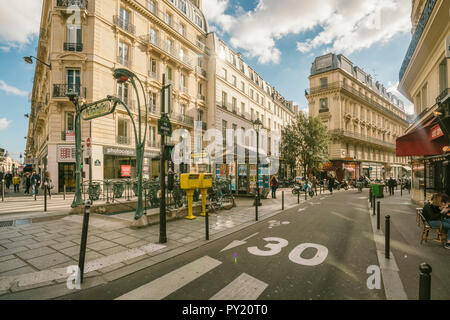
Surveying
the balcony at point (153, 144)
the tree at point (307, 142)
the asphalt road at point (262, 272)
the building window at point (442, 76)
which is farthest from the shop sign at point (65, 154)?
the tree at point (307, 142)

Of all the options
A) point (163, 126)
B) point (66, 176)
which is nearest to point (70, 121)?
point (66, 176)

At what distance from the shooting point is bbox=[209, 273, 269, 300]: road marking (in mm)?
3123

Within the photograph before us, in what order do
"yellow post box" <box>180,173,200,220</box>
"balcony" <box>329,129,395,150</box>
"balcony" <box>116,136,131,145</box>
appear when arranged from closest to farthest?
"yellow post box" <box>180,173,200,220</box> → "balcony" <box>116,136,131,145</box> → "balcony" <box>329,129,395,150</box>

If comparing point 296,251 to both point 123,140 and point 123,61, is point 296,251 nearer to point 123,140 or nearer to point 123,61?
point 123,140

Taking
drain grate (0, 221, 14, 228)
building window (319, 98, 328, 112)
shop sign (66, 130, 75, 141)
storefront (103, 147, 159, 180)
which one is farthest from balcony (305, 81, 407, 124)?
drain grate (0, 221, 14, 228)

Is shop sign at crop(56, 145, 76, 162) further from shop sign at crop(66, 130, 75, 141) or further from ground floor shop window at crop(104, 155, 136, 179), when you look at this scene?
ground floor shop window at crop(104, 155, 136, 179)

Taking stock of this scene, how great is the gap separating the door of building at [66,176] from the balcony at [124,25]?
1264 cm

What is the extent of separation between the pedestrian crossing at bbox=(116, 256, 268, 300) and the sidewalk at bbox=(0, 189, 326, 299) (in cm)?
70

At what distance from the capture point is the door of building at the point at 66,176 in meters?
16.9

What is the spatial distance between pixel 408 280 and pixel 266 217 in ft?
18.4

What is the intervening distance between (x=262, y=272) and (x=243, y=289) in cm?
68

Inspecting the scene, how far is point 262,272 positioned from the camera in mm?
3889
